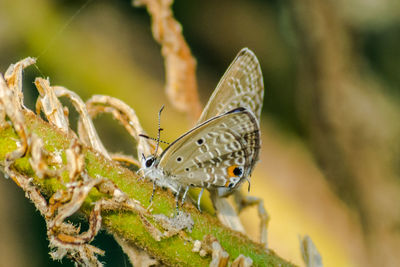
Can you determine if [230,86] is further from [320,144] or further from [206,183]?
[320,144]

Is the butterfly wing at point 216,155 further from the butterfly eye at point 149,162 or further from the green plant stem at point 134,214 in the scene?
the green plant stem at point 134,214

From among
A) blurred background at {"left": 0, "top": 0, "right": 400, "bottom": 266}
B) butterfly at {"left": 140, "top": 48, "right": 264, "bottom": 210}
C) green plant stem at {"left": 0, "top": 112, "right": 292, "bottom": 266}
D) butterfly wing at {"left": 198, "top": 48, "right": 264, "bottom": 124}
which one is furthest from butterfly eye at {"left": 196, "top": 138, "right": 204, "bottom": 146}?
blurred background at {"left": 0, "top": 0, "right": 400, "bottom": 266}

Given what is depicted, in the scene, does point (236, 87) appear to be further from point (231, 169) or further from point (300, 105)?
point (300, 105)

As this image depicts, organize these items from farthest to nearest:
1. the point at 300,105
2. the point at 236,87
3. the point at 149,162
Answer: the point at 300,105 < the point at 236,87 < the point at 149,162

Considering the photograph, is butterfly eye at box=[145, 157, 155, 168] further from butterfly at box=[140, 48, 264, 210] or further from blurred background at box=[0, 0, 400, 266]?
blurred background at box=[0, 0, 400, 266]

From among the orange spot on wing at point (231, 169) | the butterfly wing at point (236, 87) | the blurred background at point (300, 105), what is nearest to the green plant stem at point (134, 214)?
the orange spot on wing at point (231, 169)

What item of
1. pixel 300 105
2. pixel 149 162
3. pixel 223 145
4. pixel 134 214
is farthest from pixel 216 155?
pixel 300 105
